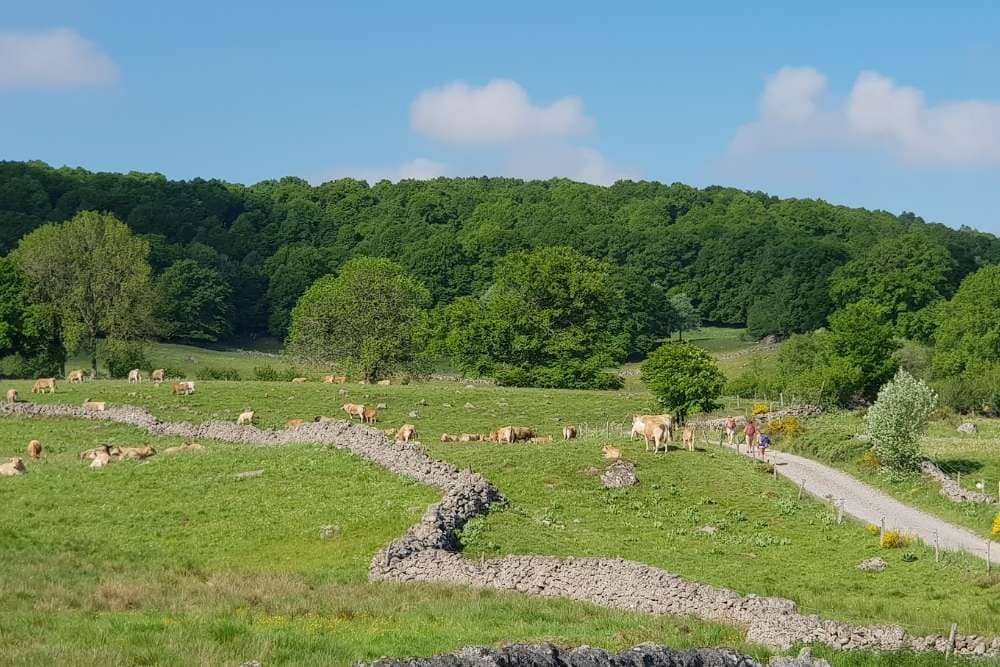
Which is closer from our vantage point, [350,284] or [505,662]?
[505,662]

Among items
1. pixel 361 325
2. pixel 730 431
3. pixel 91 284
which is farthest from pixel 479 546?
pixel 91 284

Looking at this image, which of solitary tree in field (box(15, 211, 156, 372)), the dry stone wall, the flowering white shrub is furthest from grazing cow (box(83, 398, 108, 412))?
the flowering white shrub

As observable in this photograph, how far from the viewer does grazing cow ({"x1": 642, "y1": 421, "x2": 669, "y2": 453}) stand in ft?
163

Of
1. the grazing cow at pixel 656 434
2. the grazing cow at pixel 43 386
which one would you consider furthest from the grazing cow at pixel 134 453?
the grazing cow at pixel 43 386

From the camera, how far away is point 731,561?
1319 inches

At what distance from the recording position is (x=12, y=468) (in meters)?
47.5

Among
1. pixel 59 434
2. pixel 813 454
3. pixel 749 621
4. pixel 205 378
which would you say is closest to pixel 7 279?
pixel 205 378

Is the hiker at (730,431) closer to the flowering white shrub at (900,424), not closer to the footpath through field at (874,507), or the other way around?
the footpath through field at (874,507)

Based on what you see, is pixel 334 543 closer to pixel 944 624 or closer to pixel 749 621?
pixel 749 621

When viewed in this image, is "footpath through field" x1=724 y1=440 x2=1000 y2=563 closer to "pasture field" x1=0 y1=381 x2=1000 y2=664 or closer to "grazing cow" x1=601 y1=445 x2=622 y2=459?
"pasture field" x1=0 y1=381 x2=1000 y2=664

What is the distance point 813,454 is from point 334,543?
103ft

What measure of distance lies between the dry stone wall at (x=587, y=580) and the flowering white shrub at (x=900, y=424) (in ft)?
65.3

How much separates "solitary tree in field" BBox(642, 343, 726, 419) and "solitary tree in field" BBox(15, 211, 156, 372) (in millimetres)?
50124

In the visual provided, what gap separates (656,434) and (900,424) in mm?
10666
